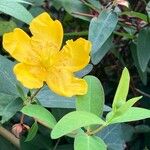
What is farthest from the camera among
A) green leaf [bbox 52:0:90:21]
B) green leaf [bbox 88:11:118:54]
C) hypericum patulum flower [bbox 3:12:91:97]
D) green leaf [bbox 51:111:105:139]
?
green leaf [bbox 52:0:90:21]

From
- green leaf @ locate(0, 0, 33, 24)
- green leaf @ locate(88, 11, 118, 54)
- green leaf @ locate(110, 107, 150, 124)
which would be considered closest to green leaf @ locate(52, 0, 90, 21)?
green leaf @ locate(88, 11, 118, 54)

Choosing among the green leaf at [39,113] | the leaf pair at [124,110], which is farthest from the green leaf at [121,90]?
the green leaf at [39,113]

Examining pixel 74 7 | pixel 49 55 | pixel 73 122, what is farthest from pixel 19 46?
pixel 74 7

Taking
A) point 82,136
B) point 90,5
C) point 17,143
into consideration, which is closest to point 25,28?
point 90,5

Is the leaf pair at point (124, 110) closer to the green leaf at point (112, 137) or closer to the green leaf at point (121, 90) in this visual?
the green leaf at point (121, 90)

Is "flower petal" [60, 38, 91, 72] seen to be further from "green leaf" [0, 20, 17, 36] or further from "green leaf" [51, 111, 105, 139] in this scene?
"green leaf" [0, 20, 17, 36]

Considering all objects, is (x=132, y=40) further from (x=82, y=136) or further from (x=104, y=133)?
(x=82, y=136)
